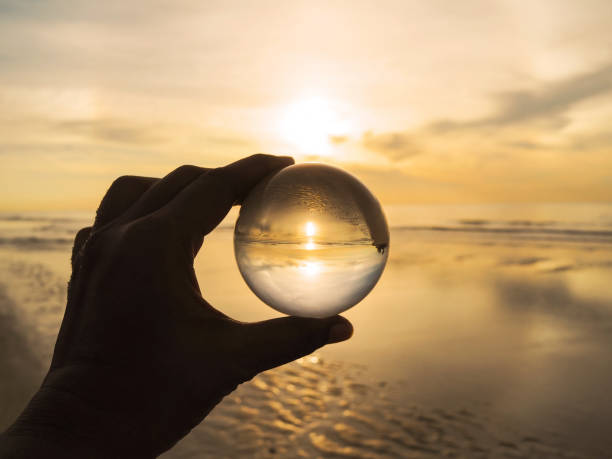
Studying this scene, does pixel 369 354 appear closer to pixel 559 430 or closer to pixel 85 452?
pixel 559 430

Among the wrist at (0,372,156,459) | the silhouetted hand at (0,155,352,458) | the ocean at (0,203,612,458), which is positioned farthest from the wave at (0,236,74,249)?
the wrist at (0,372,156,459)

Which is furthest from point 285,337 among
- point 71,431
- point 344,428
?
point 344,428

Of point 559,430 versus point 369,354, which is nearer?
point 559,430

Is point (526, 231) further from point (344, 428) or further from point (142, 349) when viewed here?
point (142, 349)

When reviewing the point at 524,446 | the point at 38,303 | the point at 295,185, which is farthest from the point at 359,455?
the point at 38,303

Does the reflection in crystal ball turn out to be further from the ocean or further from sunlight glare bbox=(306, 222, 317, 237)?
the ocean

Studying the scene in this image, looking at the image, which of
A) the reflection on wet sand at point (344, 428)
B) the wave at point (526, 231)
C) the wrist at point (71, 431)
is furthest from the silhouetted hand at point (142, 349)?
the wave at point (526, 231)

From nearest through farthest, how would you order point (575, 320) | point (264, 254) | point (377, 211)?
point (264, 254), point (377, 211), point (575, 320)
